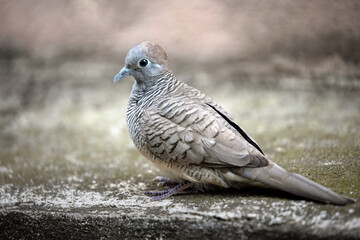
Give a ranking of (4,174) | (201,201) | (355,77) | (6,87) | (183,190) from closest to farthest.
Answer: (201,201) → (183,190) → (4,174) → (355,77) → (6,87)

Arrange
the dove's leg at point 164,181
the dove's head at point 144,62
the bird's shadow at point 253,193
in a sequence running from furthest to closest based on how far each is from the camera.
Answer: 1. the dove's leg at point 164,181
2. the dove's head at point 144,62
3. the bird's shadow at point 253,193

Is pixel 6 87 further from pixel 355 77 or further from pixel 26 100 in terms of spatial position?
pixel 355 77

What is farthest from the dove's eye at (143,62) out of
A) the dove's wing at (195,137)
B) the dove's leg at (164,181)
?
the dove's leg at (164,181)

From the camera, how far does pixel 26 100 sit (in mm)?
6645

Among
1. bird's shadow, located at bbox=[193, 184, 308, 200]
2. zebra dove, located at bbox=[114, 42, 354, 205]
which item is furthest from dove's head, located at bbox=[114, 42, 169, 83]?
bird's shadow, located at bbox=[193, 184, 308, 200]

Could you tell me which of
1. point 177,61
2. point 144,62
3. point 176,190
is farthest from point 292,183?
point 177,61

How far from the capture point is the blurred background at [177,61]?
5.90 meters

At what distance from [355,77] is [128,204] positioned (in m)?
4.54

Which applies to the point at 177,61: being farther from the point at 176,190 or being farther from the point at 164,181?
the point at 176,190

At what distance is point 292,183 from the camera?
2.71 metres

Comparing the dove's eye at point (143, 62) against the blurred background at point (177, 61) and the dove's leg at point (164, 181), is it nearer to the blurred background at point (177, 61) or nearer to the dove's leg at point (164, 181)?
the dove's leg at point (164, 181)

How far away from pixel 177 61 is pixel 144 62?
12.8 feet

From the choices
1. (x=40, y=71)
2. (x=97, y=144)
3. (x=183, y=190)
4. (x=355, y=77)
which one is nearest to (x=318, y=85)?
(x=355, y=77)

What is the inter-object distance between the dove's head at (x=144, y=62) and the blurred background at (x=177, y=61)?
1.96 meters
